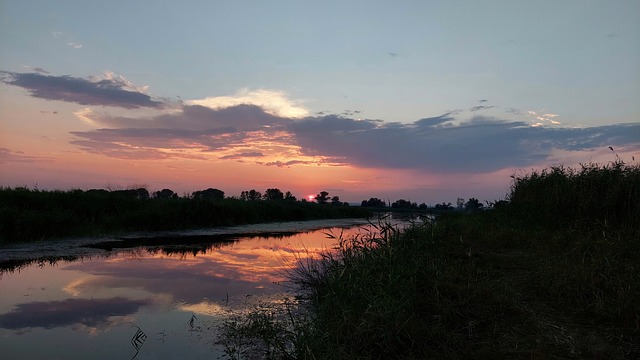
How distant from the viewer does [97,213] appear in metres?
16.3

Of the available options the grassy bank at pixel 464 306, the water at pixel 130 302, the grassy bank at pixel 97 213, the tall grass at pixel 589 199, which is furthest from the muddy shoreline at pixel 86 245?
the tall grass at pixel 589 199

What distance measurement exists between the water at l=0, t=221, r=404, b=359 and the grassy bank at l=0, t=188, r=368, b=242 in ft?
11.2

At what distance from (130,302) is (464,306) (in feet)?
16.9

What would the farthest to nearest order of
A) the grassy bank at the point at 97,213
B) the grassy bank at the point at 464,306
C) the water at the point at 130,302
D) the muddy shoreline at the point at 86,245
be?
the grassy bank at the point at 97,213 < the muddy shoreline at the point at 86,245 < the water at the point at 130,302 < the grassy bank at the point at 464,306

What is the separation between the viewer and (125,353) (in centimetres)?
452

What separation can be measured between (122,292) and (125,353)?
2.93m

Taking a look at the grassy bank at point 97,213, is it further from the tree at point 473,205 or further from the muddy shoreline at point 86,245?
the tree at point 473,205

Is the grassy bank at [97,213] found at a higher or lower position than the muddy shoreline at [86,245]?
higher

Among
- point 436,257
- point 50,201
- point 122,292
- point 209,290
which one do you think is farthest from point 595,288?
point 50,201

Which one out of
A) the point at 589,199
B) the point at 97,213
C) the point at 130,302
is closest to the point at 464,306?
the point at 130,302

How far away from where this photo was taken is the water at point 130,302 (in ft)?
15.4

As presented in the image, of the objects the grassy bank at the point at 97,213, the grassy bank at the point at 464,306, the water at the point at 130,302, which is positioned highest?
the grassy bank at the point at 97,213

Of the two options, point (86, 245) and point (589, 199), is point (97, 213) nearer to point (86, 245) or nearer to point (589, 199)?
point (86, 245)

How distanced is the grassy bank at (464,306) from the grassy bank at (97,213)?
31.9 ft
